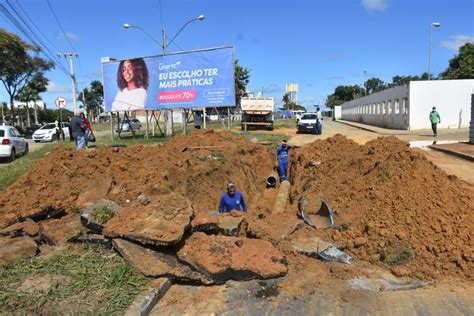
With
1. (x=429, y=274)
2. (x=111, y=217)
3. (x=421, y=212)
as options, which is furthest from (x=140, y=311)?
(x=421, y=212)

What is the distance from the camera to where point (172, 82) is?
26.3 m

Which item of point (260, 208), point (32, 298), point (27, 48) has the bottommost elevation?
point (260, 208)

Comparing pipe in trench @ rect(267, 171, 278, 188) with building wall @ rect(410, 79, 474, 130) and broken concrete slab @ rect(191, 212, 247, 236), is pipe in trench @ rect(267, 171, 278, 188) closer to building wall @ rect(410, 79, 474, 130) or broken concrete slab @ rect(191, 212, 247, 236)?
broken concrete slab @ rect(191, 212, 247, 236)

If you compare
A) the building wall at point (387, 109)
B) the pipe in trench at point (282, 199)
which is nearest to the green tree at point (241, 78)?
the building wall at point (387, 109)

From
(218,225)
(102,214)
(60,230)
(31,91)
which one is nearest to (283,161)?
(218,225)

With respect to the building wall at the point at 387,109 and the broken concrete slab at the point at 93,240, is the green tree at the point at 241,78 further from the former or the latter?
the broken concrete slab at the point at 93,240

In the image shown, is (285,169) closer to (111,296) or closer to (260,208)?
(260,208)

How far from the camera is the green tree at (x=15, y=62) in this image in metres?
35.2

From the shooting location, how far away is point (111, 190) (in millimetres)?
8828

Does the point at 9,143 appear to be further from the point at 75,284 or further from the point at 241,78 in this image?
the point at 241,78

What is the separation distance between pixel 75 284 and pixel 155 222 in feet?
4.57

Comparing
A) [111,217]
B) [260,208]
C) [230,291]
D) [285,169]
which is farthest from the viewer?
[285,169]

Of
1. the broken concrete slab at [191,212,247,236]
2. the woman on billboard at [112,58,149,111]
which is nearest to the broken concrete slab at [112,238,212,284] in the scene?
the broken concrete slab at [191,212,247,236]

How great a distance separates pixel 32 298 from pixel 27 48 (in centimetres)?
3737
